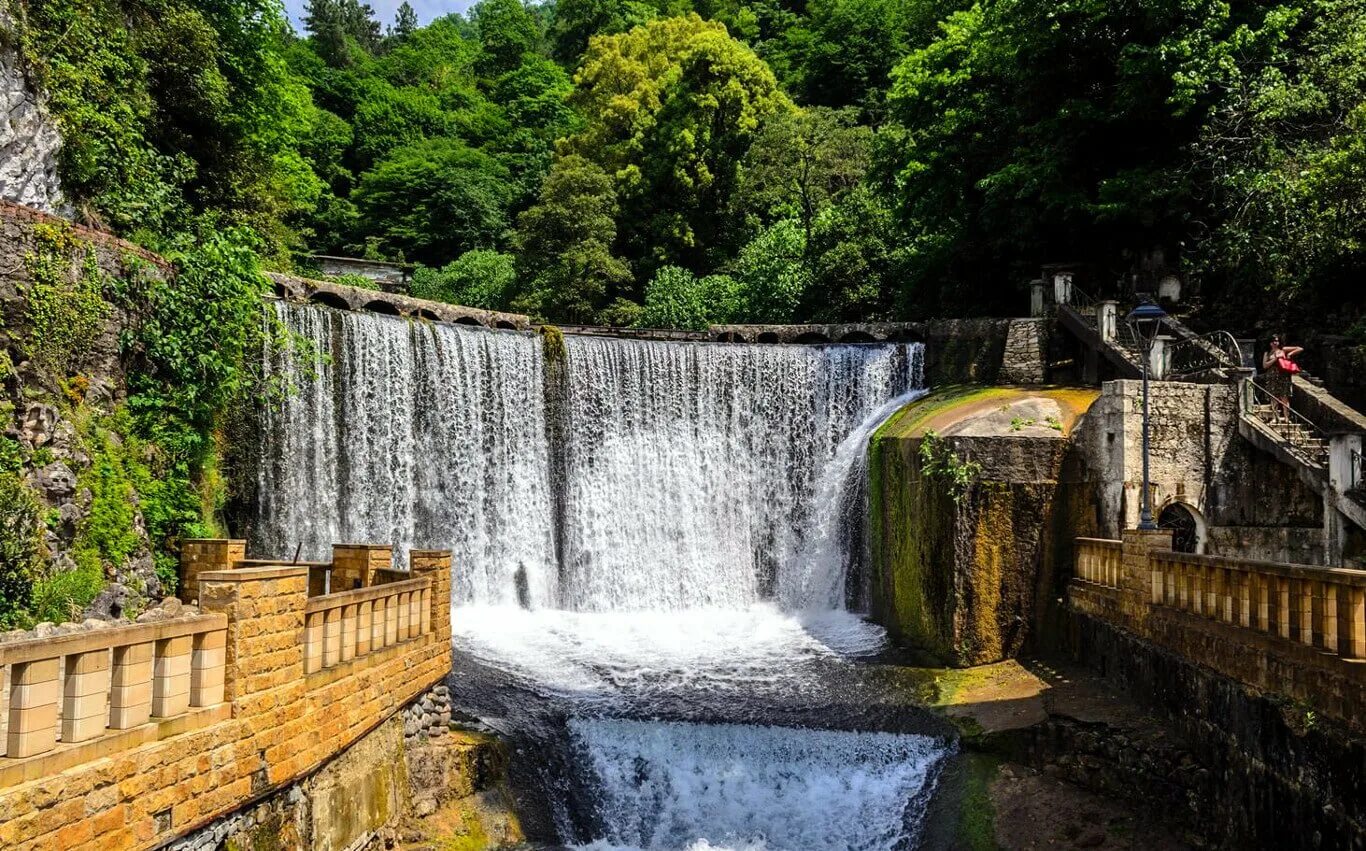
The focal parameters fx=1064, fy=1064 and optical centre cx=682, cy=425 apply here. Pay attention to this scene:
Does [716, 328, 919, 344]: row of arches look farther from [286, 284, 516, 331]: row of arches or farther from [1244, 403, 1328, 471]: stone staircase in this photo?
[1244, 403, 1328, 471]: stone staircase

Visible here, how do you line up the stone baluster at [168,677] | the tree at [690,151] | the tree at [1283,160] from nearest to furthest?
the stone baluster at [168,677]
the tree at [1283,160]
the tree at [690,151]

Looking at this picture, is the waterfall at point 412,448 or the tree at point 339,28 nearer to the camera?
the waterfall at point 412,448

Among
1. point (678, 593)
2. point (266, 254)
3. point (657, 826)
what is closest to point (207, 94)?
point (266, 254)

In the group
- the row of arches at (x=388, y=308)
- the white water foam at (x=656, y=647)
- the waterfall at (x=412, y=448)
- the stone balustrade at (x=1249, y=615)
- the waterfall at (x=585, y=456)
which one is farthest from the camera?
the row of arches at (x=388, y=308)

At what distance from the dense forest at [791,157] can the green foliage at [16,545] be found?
6374mm

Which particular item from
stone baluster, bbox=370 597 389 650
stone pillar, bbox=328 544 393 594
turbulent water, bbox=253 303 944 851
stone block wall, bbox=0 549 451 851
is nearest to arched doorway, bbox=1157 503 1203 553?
turbulent water, bbox=253 303 944 851

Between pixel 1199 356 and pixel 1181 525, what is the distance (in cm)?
350

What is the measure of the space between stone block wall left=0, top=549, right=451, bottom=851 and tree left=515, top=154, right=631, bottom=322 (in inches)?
1084

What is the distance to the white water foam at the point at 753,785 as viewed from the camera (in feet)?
38.1

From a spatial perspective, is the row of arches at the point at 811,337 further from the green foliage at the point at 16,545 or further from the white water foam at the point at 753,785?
the green foliage at the point at 16,545

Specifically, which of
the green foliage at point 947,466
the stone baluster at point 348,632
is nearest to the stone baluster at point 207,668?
the stone baluster at point 348,632

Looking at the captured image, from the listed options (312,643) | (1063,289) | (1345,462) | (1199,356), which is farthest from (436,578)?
(1063,289)

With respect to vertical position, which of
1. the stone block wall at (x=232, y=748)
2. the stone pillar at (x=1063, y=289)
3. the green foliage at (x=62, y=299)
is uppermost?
the stone pillar at (x=1063, y=289)

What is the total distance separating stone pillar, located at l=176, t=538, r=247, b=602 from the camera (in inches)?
429
